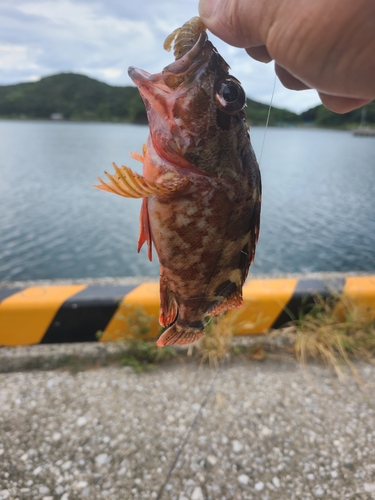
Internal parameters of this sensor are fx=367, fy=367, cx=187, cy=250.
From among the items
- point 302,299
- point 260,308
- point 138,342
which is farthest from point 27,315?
point 302,299

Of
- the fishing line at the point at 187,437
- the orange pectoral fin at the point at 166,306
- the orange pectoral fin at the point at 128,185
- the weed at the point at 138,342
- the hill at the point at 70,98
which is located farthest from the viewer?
the hill at the point at 70,98

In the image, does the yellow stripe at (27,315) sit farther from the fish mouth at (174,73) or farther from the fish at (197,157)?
the fish mouth at (174,73)

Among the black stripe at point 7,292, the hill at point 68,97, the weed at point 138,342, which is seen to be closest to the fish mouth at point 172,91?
the weed at point 138,342

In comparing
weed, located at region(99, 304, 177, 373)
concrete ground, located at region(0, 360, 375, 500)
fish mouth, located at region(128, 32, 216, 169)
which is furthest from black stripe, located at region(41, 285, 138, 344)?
fish mouth, located at region(128, 32, 216, 169)

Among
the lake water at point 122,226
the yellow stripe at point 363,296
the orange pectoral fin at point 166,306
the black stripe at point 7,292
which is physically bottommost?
the lake water at point 122,226

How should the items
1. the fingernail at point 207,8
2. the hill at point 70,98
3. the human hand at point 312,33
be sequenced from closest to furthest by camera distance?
1. the human hand at point 312,33
2. the fingernail at point 207,8
3. the hill at point 70,98

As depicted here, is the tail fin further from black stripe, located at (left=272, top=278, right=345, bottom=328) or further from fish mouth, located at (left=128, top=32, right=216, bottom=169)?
black stripe, located at (left=272, top=278, right=345, bottom=328)
